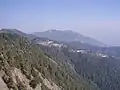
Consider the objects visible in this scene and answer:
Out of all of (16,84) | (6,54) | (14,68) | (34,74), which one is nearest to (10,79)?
(16,84)

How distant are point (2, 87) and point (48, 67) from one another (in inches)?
2737

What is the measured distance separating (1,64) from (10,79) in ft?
15.9

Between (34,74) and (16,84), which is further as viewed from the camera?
(34,74)

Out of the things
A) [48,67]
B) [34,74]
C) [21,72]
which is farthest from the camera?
[48,67]

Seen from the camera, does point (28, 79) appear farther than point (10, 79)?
Yes

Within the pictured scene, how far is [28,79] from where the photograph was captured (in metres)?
51.6

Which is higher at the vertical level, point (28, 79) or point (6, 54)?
point (6, 54)

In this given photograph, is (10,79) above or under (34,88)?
above

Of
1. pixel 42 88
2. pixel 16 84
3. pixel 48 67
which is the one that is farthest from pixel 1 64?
pixel 48 67

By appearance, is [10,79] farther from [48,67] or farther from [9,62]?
[48,67]

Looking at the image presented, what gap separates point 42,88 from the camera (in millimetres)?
54562

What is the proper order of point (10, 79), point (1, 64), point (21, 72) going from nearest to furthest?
1. point (10, 79)
2. point (1, 64)
3. point (21, 72)

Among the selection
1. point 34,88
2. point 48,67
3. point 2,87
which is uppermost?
point 2,87

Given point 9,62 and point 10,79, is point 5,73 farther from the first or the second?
point 9,62
